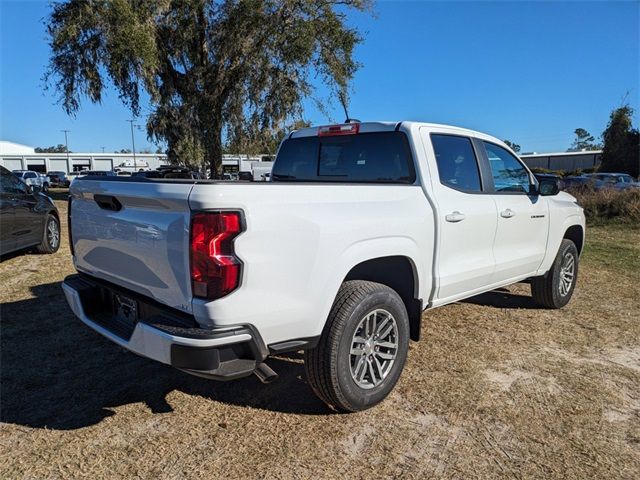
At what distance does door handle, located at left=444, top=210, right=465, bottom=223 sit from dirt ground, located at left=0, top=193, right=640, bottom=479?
1.20 metres

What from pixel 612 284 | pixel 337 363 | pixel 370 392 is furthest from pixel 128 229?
pixel 612 284

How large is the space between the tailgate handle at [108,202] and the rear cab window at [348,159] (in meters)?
1.91

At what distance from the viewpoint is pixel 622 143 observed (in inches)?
1380

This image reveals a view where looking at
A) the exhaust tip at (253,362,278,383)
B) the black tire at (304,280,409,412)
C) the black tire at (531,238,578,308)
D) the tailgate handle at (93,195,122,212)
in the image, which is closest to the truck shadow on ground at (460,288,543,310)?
the black tire at (531,238,578,308)

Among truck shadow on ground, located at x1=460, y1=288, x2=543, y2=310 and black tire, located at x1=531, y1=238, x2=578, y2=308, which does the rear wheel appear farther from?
black tire, located at x1=531, y1=238, x2=578, y2=308

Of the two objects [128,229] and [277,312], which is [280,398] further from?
[128,229]

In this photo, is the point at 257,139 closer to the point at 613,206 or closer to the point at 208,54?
the point at 208,54

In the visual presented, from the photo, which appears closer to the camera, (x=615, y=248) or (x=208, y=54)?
(x=615, y=248)

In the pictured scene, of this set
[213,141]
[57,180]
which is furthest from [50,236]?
[57,180]

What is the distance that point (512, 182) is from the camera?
4691 mm

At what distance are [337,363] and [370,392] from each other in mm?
440

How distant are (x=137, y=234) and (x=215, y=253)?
64 cm

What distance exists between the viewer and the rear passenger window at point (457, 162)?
12.6 ft

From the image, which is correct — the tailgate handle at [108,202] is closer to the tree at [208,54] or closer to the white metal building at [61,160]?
the tree at [208,54]
